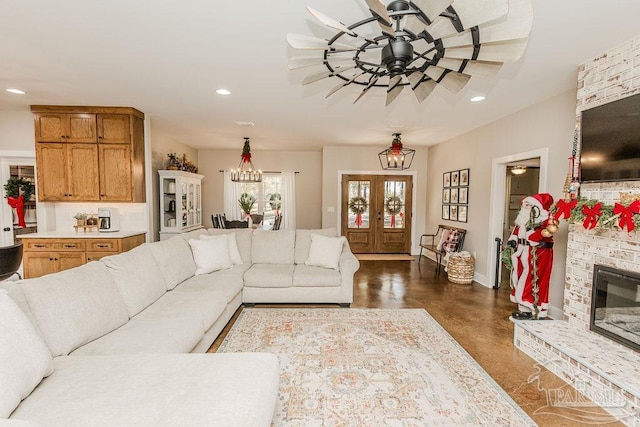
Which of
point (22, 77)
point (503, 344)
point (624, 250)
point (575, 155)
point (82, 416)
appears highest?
point (22, 77)

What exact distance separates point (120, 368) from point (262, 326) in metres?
1.70

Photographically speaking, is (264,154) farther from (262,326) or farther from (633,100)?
(633,100)

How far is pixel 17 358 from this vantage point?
1.27 metres

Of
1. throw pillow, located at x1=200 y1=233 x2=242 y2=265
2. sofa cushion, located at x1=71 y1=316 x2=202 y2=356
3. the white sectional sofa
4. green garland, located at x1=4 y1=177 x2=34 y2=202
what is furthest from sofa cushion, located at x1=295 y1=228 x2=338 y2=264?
green garland, located at x1=4 y1=177 x2=34 y2=202

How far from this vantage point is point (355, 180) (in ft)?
22.9

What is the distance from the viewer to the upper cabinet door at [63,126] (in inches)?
159

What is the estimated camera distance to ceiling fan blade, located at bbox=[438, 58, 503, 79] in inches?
60.6

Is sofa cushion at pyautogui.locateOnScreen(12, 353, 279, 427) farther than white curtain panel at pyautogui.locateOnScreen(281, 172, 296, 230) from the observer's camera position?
No

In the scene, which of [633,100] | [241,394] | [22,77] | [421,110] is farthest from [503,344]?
[22,77]

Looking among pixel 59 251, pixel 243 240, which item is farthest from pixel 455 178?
pixel 59 251

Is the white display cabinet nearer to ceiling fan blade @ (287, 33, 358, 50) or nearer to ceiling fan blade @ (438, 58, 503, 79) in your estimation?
ceiling fan blade @ (287, 33, 358, 50)

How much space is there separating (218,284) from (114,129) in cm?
283

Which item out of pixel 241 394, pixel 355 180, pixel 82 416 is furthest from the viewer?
pixel 355 180

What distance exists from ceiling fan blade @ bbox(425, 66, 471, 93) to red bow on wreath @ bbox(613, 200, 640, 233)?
1568 millimetres
